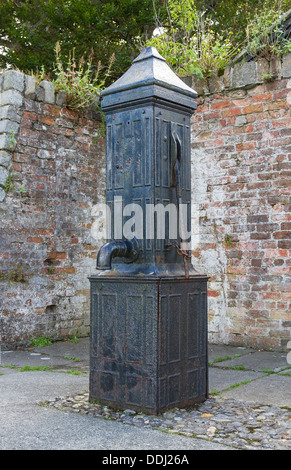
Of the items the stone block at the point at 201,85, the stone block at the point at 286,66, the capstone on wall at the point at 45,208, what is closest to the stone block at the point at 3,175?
the capstone on wall at the point at 45,208

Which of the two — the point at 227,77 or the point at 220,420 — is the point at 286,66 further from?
the point at 220,420

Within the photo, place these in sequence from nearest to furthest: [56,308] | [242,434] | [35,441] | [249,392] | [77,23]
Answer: [35,441] → [242,434] → [249,392] → [56,308] → [77,23]

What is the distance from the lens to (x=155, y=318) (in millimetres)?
3240

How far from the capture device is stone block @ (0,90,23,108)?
240 inches

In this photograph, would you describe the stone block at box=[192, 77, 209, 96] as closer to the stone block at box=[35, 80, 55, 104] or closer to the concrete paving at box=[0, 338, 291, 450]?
the stone block at box=[35, 80, 55, 104]

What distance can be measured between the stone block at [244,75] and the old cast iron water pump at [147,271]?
8.69 ft

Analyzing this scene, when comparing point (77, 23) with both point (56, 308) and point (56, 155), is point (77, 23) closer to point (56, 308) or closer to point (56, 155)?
point (56, 155)

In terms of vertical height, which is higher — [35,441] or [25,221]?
[25,221]

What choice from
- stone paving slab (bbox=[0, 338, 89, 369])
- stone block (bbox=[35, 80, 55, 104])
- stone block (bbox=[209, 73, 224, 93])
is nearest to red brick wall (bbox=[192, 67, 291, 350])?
stone block (bbox=[209, 73, 224, 93])

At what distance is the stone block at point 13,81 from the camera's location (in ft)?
20.0

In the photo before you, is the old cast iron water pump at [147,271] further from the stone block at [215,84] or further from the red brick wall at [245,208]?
the stone block at [215,84]

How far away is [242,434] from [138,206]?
1.57 metres
